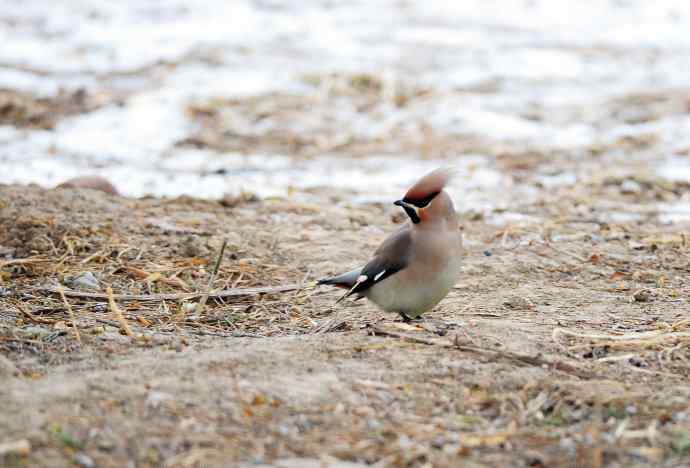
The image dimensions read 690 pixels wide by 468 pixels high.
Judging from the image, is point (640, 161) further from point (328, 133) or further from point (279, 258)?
point (279, 258)

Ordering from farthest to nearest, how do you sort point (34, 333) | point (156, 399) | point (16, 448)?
point (34, 333)
point (156, 399)
point (16, 448)

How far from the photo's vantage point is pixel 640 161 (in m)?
7.96

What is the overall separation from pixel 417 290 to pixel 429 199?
364mm

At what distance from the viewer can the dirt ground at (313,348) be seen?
304 centimetres

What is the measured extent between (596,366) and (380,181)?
3.89m

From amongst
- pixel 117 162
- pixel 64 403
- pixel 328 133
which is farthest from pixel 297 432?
pixel 328 133

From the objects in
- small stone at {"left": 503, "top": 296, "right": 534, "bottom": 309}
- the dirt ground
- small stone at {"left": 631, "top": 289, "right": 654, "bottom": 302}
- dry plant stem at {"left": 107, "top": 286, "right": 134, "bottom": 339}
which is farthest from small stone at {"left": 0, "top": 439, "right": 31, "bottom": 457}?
small stone at {"left": 631, "top": 289, "right": 654, "bottom": 302}

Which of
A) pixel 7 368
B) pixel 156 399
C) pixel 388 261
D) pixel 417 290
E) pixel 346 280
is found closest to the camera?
pixel 156 399

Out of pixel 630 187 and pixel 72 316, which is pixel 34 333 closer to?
pixel 72 316

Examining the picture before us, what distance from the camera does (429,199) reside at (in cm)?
429

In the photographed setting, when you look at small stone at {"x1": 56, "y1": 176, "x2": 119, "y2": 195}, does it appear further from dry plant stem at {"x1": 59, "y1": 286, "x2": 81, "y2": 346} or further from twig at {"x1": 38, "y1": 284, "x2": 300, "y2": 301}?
dry plant stem at {"x1": 59, "y1": 286, "x2": 81, "y2": 346}

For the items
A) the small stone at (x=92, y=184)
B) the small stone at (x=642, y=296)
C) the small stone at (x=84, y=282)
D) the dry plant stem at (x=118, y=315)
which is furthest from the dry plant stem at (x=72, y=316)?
the small stone at (x=642, y=296)

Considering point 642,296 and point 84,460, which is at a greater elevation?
point 84,460

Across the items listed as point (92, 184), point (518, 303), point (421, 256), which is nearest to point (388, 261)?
point (421, 256)
